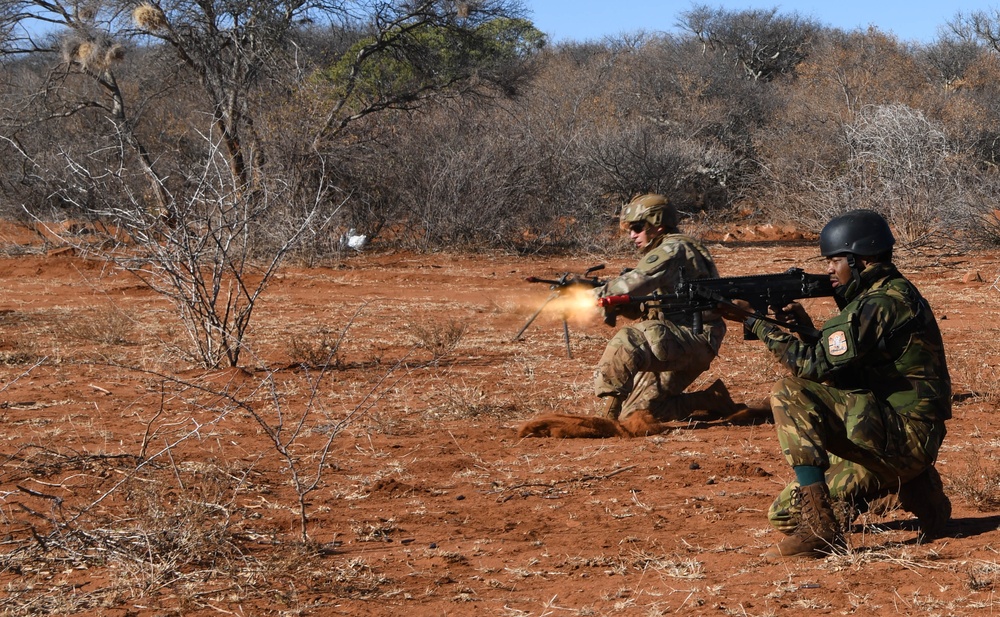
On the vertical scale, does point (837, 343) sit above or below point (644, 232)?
below

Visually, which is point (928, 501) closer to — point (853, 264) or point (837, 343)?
point (837, 343)

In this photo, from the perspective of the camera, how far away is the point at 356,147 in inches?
691

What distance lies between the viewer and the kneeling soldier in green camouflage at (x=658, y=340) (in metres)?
6.16

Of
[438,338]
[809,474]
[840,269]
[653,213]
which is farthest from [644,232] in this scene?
[438,338]

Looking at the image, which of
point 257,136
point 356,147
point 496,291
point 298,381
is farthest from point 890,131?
Result: point 298,381

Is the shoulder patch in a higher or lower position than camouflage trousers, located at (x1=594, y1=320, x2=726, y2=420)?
higher

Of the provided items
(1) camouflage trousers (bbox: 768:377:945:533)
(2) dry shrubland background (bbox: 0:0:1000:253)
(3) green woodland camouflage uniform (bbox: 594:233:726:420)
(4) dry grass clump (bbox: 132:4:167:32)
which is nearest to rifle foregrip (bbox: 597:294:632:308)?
(3) green woodland camouflage uniform (bbox: 594:233:726:420)

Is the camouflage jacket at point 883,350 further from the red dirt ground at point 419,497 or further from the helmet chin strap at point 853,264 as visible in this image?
the red dirt ground at point 419,497

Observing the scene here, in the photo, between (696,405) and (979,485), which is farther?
(696,405)

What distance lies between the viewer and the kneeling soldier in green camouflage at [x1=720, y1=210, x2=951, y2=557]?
12.7ft

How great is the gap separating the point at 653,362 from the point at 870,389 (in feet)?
7.25

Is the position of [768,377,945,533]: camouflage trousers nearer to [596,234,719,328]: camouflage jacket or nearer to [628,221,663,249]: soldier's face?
[596,234,719,328]: camouflage jacket

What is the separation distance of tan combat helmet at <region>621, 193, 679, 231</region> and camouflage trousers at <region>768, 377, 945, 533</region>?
2521mm

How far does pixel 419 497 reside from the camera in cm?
508
